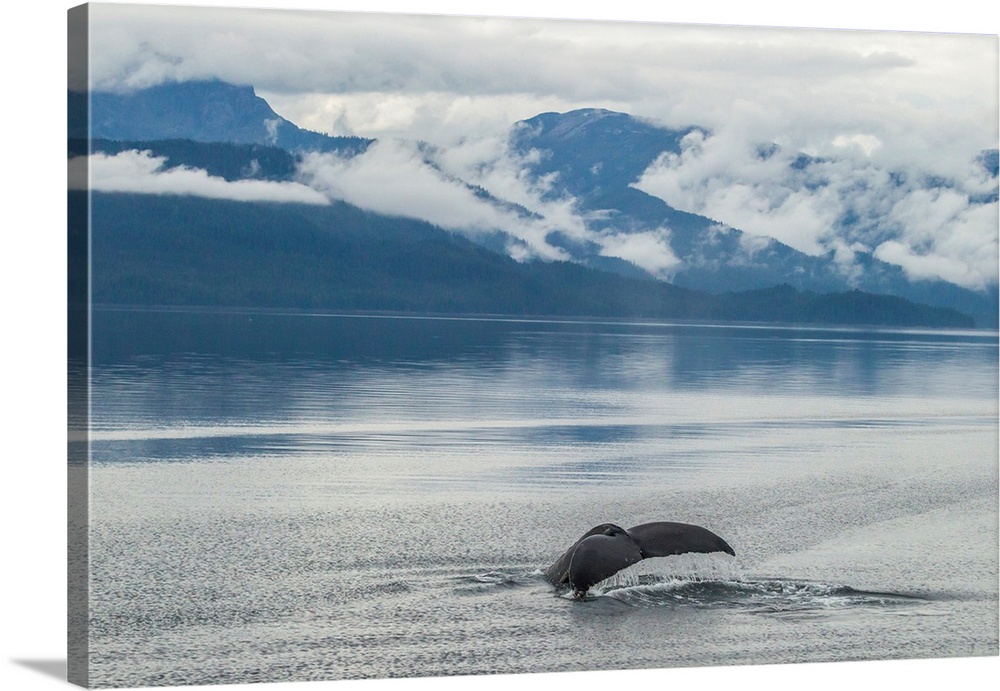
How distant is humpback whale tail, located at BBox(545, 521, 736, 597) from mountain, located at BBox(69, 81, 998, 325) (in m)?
3.56

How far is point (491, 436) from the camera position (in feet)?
74.1

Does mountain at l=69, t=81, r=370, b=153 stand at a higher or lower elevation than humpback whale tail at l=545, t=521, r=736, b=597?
higher

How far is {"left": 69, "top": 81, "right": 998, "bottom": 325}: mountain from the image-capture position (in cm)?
1820

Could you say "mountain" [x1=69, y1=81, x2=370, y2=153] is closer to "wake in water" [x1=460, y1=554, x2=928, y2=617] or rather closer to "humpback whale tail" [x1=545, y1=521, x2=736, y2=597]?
"wake in water" [x1=460, y1=554, x2=928, y2=617]

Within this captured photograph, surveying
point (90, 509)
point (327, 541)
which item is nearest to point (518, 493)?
point (327, 541)

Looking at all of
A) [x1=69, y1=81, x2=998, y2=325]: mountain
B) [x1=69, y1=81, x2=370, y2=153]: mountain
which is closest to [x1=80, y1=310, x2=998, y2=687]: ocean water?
[x1=69, y1=81, x2=998, y2=325]: mountain

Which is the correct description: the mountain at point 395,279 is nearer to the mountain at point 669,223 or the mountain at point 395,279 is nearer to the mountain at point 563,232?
the mountain at point 563,232

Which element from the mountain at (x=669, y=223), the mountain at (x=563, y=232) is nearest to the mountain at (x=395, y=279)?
the mountain at (x=563, y=232)

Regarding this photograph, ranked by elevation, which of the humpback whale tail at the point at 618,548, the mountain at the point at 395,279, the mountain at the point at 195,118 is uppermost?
the mountain at the point at 195,118

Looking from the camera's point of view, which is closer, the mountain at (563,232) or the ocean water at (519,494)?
the ocean water at (519,494)

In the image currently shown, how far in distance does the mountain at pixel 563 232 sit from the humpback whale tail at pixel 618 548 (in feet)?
11.7

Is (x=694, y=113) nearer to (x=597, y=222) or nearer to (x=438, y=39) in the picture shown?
(x=597, y=222)

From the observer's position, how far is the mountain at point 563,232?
18203mm

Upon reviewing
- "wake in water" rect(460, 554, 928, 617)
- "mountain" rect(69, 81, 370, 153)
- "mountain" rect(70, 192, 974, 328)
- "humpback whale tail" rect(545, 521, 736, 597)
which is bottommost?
"wake in water" rect(460, 554, 928, 617)
